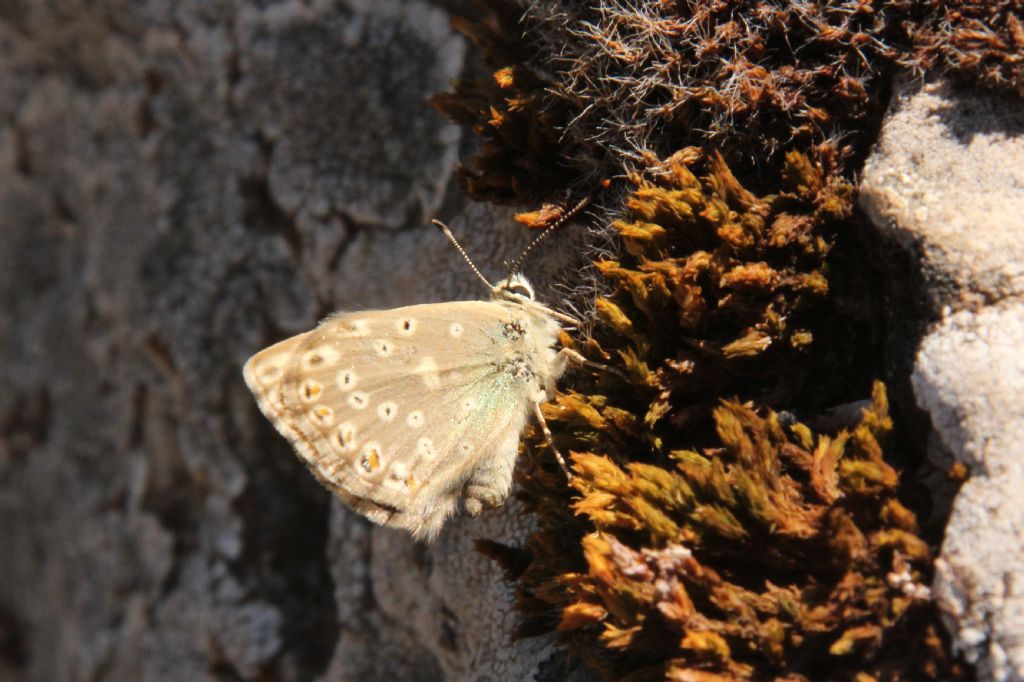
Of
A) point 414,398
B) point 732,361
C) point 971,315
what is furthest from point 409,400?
point 971,315

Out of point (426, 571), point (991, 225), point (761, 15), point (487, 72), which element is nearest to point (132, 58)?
point (487, 72)

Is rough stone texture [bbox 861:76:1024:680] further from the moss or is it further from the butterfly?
the butterfly

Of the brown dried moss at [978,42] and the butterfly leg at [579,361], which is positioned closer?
the brown dried moss at [978,42]

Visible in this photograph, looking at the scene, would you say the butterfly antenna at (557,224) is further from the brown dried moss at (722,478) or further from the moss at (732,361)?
the brown dried moss at (722,478)

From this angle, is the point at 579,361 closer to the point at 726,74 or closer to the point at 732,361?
the point at 732,361

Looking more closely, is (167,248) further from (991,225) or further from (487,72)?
(991,225)

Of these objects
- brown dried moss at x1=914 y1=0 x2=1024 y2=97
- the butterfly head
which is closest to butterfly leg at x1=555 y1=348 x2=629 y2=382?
the butterfly head

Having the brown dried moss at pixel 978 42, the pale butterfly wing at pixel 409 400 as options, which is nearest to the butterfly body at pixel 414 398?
the pale butterfly wing at pixel 409 400
